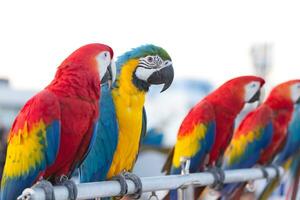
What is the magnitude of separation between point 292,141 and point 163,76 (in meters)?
0.92

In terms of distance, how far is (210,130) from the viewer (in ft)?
6.55

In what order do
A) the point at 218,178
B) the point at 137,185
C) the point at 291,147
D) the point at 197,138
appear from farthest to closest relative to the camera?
the point at 291,147
the point at 197,138
the point at 218,178
the point at 137,185

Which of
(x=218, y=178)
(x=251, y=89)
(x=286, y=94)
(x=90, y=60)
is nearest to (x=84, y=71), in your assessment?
(x=90, y=60)

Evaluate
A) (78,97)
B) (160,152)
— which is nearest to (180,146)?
(78,97)

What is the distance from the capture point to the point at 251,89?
2.11 meters

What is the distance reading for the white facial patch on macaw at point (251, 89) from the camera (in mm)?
2100

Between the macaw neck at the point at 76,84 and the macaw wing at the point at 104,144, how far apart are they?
20 cm

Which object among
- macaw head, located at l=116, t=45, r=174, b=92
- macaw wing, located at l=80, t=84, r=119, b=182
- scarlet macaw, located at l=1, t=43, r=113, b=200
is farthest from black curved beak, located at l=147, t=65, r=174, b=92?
scarlet macaw, located at l=1, t=43, r=113, b=200

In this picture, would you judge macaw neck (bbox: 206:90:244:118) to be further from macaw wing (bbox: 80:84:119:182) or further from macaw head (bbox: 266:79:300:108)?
macaw wing (bbox: 80:84:119:182)

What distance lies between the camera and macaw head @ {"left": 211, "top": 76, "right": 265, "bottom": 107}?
206 centimetres

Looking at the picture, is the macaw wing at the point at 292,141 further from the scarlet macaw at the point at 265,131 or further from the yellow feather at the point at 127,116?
the yellow feather at the point at 127,116

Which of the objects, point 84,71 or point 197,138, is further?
point 197,138

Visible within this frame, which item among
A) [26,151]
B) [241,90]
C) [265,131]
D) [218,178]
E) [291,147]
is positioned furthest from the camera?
[291,147]

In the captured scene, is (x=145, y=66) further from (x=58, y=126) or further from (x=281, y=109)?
(x=281, y=109)
